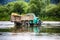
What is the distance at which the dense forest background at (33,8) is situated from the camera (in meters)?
8.32

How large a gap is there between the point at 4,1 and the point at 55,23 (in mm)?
1837

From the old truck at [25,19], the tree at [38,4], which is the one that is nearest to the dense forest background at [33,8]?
the tree at [38,4]

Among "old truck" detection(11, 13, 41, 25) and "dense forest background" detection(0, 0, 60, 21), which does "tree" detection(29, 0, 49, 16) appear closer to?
"dense forest background" detection(0, 0, 60, 21)

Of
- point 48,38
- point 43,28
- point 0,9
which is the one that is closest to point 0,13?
point 0,9

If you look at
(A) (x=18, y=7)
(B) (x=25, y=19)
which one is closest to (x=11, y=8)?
(A) (x=18, y=7)

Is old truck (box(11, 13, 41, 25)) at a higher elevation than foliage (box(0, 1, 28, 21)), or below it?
below

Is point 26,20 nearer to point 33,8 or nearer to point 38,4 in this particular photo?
point 33,8

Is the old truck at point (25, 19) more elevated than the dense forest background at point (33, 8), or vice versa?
the dense forest background at point (33, 8)

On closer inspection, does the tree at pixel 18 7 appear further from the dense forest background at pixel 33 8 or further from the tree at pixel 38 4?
the tree at pixel 38 4

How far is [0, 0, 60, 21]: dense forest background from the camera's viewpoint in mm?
8320

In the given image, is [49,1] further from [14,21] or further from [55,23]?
[14,21]

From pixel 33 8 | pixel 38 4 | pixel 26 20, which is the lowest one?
pixel 26 20

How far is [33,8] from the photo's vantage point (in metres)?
8.38

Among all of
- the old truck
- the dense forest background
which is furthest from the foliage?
the old truck
